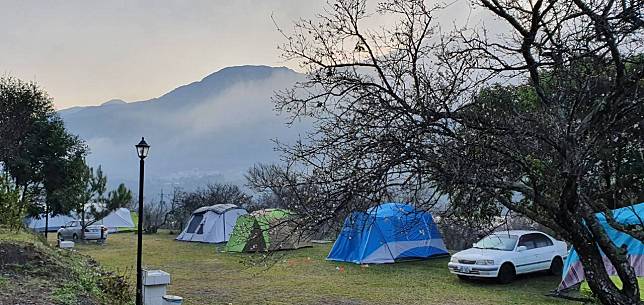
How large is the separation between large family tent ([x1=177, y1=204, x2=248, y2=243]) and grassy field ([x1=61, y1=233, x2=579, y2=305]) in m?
5.56

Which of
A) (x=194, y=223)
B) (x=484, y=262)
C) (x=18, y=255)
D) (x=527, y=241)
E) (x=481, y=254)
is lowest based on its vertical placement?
(x=484, y=262)

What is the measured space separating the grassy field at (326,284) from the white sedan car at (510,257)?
0.25 metres

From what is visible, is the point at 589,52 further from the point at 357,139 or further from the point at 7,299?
the point at 7,299

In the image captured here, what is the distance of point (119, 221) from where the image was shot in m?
32.0

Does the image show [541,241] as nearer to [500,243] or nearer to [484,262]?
[500,243]

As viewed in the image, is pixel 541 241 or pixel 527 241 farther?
pixel 541 241

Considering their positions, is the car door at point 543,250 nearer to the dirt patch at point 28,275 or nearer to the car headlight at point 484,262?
the car headlight at point 484,262

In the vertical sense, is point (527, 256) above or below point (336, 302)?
above

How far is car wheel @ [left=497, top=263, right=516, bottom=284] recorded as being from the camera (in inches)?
439

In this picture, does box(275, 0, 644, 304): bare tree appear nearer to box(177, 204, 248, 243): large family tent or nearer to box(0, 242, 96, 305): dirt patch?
box(0, 242, 96, 305): dirt patch

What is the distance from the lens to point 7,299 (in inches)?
225

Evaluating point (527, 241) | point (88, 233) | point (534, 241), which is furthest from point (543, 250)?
point (88, 233)

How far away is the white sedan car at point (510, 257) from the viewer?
11.1 meters

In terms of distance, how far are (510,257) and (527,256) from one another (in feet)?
1.72
